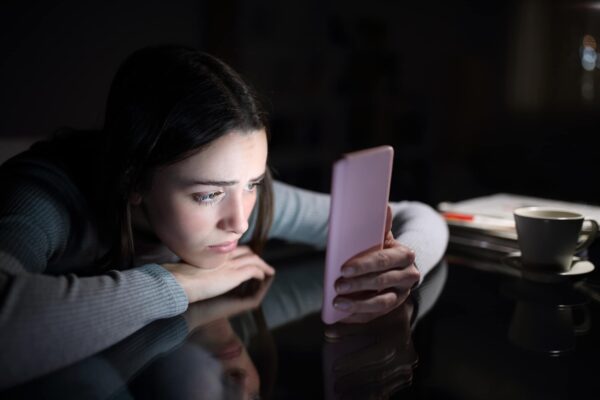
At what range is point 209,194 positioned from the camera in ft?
2.41

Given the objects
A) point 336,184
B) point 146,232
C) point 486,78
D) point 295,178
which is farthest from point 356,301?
point 486,78

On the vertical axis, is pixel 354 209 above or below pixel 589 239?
above

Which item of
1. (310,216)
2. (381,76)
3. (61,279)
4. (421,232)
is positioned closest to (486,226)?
(421,232)

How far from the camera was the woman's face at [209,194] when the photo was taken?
721 millimetres

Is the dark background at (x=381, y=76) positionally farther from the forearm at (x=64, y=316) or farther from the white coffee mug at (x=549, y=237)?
the forearm at (x=64, y=316)

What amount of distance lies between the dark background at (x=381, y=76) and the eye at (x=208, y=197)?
0.85 metres

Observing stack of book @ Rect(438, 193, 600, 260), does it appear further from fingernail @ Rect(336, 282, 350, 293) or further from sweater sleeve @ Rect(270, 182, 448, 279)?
fingernail @ Rect(336, 282, 350, 293)

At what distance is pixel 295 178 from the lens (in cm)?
215

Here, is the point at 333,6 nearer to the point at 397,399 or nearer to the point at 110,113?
the point at 110,113

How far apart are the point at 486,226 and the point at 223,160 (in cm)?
57

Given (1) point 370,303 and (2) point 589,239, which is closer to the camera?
(1) point 370,303

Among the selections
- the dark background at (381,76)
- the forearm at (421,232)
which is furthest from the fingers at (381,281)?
the dark background at (381,76)

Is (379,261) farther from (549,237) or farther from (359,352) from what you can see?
(549,237)

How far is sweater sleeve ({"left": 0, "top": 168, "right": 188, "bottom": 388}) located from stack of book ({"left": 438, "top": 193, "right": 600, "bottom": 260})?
60cm
